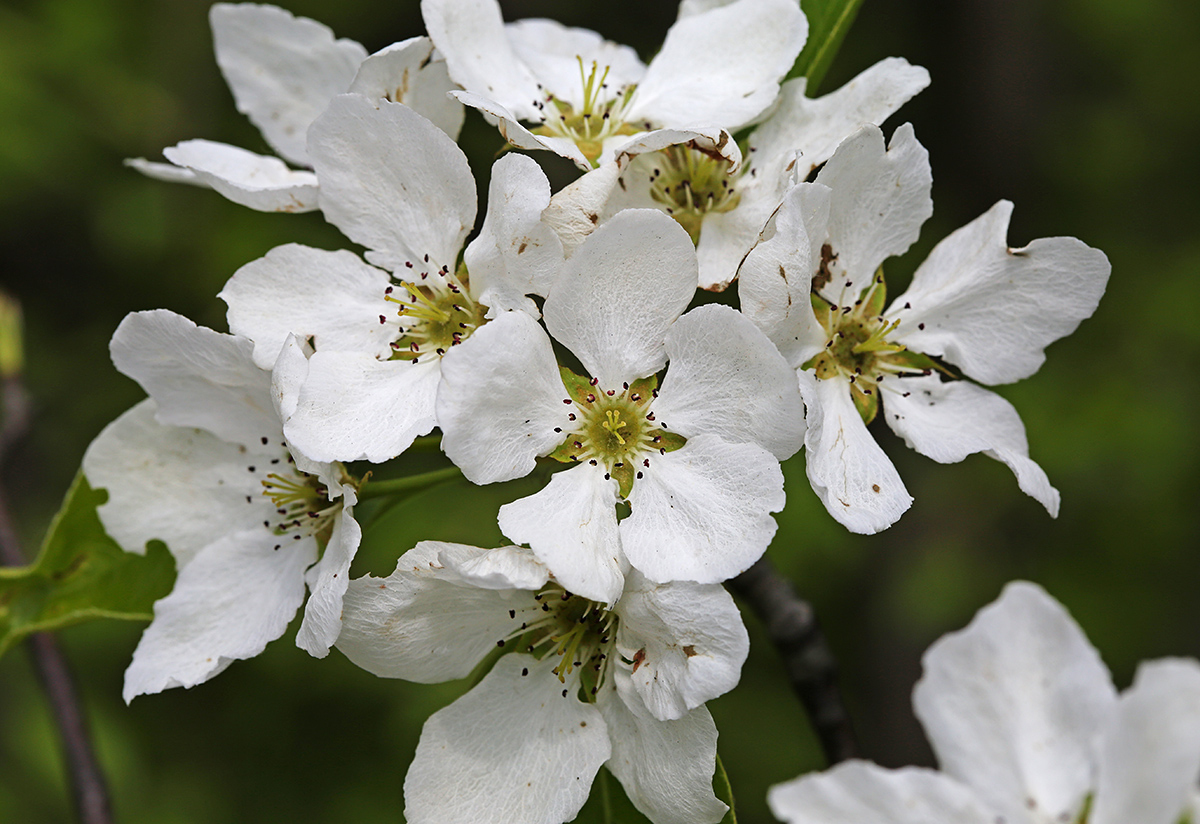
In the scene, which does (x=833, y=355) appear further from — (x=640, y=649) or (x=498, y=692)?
(x=498, y=692)

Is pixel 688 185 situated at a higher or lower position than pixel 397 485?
higher

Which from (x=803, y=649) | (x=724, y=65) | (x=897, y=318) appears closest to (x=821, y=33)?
(x=724, y=65)

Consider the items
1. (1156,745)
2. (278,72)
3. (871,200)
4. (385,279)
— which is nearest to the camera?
(1156,745)

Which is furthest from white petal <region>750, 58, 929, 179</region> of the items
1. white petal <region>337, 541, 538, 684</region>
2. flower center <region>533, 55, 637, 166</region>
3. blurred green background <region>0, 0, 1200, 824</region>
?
blurred green background <region>0, 0, 1200, 824</region>

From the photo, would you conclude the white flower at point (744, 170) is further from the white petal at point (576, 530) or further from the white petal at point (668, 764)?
the white petal at point (668, 764)

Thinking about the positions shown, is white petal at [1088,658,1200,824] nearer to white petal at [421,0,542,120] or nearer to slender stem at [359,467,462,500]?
slender stem at [359,467,462,500]

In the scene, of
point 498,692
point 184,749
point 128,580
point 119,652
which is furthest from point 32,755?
point 498,692

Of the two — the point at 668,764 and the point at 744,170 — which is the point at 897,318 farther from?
the point at 668,764
